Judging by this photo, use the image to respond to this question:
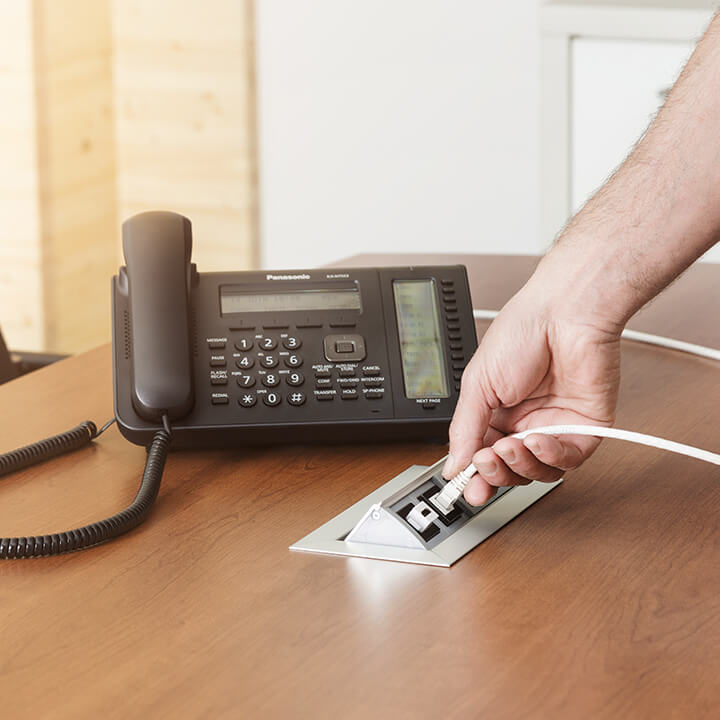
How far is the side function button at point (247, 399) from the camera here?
91 centimetres

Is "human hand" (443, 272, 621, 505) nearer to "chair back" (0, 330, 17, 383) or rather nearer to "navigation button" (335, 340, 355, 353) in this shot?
"navigation button" (335, 340, 355, 353)

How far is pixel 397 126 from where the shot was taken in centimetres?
304

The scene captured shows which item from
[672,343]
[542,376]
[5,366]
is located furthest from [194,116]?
[542,376]

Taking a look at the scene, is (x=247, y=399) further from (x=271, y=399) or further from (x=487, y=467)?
(x=487, y=467)

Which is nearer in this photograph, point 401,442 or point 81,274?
point 401,442

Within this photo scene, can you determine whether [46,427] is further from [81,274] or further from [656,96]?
[81,274]

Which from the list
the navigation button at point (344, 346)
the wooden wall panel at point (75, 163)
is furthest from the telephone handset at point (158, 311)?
the wooden wall panel at point (75, 163)

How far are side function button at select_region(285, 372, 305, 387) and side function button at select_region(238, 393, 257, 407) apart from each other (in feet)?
0.10

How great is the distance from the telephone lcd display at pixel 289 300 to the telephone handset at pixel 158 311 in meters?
0.04

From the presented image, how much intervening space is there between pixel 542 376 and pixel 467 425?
78 millimetres

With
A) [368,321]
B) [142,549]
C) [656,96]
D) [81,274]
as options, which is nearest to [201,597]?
[142,549]

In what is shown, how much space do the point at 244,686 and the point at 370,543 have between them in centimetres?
19

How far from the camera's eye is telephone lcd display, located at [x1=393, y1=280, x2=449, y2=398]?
0.93m

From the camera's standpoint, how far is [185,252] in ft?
3.18
